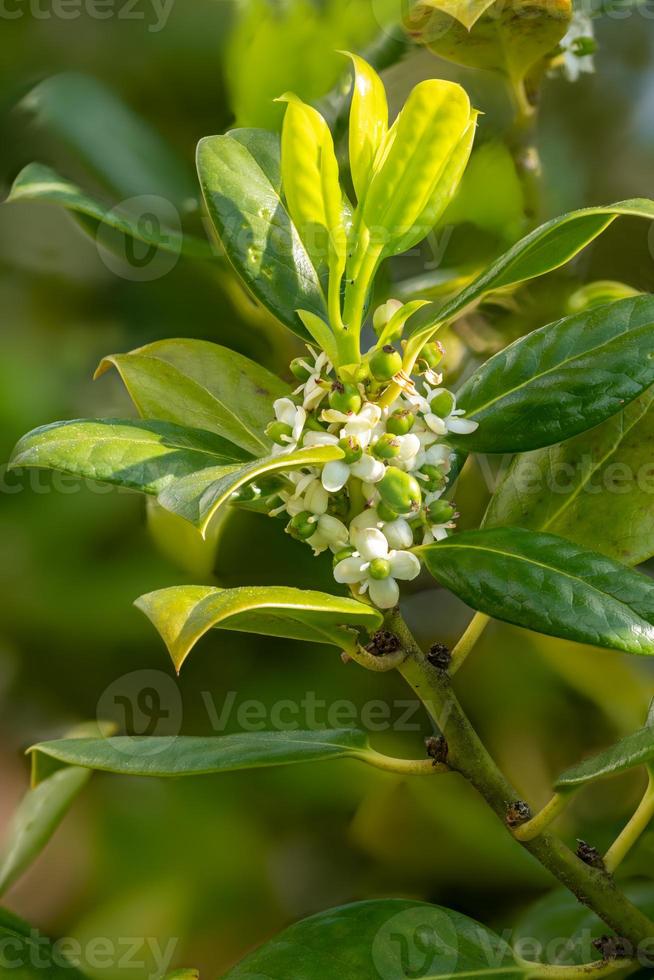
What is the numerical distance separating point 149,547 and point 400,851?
40cm

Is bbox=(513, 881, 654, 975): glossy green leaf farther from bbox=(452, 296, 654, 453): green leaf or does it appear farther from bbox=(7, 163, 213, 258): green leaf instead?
bbox=(7, 163, 213, 258): green leaf

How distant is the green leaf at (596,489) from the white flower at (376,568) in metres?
0.18

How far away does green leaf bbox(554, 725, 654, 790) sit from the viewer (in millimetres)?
583

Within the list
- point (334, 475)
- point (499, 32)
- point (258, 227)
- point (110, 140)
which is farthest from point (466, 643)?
point (110, 140)

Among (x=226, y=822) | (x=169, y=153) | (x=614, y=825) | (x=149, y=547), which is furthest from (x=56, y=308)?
(x=614, y=825)

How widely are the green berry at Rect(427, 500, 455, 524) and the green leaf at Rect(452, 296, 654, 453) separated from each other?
6 cm

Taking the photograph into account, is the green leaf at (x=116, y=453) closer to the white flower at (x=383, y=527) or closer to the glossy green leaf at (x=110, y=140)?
the white flower at (x=383, y=527)

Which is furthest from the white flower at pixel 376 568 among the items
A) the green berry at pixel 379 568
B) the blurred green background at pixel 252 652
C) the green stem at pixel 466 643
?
the blurred green background at pixel 252 652

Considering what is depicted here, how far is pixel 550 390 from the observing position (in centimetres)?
66

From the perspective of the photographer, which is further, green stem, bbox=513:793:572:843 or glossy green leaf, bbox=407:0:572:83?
glossy green leaf, bbox=407:0:572:83

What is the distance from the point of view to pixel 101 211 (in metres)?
0.91

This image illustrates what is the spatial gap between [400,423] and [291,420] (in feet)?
0.21

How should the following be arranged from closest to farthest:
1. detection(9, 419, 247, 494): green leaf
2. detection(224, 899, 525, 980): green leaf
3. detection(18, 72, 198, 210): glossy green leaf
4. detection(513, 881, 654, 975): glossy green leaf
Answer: detection(9, 419, 247, 494): green leaf
detection(224, 899, 525, 980): green leaf
detection(513, 881, 654, 975): glossy green leaf
detection(18, 72, 198, 210): glossy green leaf

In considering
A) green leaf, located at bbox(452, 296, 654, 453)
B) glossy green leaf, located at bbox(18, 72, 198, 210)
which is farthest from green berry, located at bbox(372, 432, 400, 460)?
glossy green leaf, located at bbox(18, 72, 198, 210)
